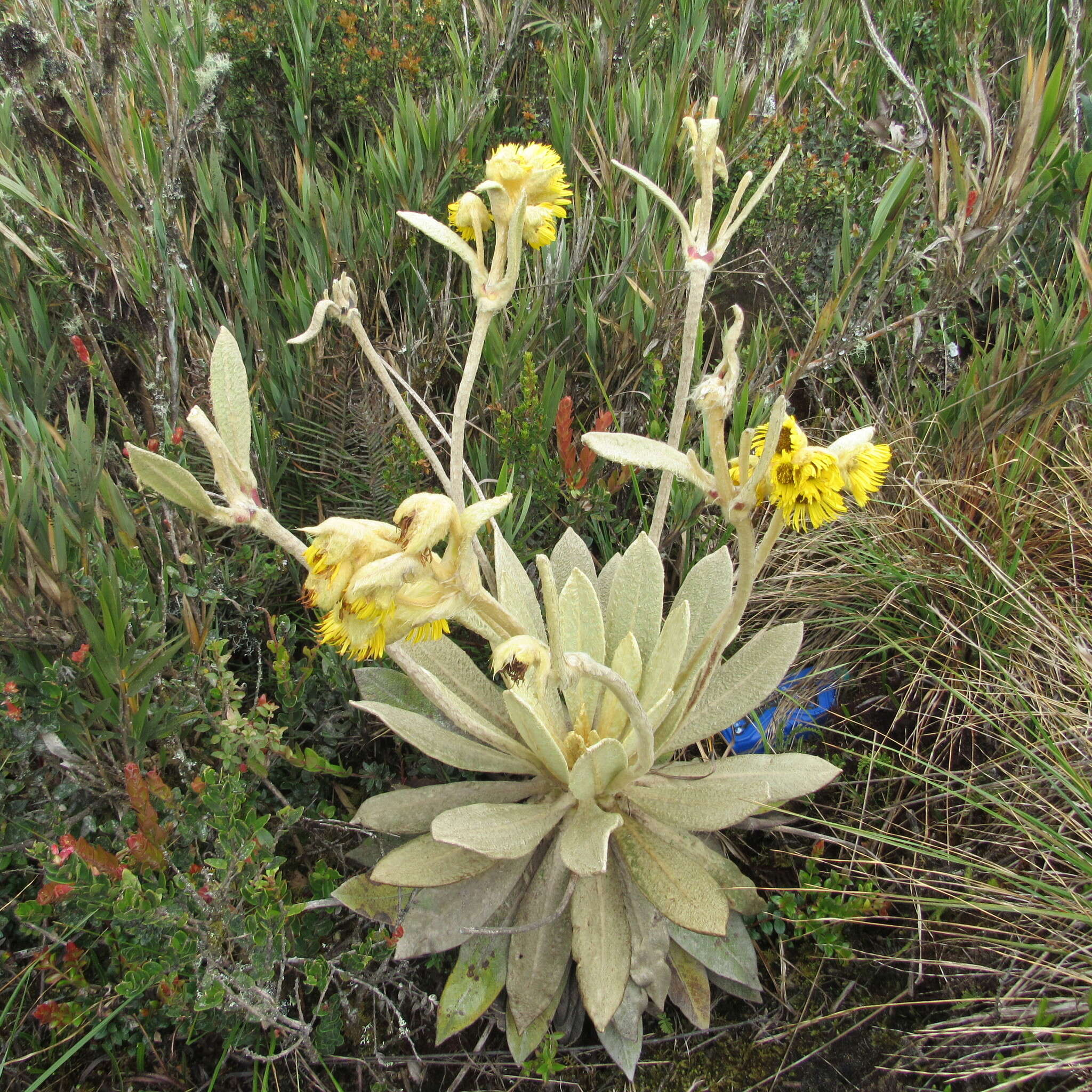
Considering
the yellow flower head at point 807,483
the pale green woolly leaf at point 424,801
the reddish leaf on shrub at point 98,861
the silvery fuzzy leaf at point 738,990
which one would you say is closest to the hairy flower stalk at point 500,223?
the yellow flower head at point 807,483

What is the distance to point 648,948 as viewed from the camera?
1528mm

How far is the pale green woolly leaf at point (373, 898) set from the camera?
61.1 inches

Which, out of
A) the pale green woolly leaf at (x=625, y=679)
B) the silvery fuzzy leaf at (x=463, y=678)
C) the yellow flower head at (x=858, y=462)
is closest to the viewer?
the yellow flower head at (x=858, y=462)

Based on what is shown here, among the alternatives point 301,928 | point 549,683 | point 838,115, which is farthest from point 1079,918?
point 838,115

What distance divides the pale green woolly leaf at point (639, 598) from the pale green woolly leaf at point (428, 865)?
1.67 feet

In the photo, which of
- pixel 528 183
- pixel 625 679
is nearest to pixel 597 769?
pixel 625 679

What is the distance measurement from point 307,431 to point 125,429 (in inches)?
16.1

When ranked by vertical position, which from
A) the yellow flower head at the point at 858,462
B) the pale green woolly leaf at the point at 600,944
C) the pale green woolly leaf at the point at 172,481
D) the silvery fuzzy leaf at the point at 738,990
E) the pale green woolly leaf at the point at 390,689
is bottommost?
the silvery fuzzy leaf at the point at 738,990

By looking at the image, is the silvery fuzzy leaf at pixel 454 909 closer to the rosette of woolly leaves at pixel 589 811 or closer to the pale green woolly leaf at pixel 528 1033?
the rosette of woolly leaves at pixel 589 811

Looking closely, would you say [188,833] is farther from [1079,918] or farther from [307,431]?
[1079,918]

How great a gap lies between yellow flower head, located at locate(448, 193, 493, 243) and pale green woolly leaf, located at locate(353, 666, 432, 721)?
2.83ft

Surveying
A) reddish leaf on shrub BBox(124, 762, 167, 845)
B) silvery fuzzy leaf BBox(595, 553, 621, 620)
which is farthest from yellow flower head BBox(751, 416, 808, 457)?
reddish leaf on shrub BBox(124, 762, 167, 845)

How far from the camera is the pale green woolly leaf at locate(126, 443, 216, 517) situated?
1.04 metres

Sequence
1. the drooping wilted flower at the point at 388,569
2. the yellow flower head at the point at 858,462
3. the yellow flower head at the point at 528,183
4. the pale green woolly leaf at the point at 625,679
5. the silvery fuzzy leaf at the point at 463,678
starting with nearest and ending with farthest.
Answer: the drooping wilted flower at the point at 388,569
the yellow flower head at the point at 858,462
the yellow flower head at the point at 528,183
the pale green woolly leaf at the point at 625,679
the silvery fuzzy leaf at the point at 463,678
